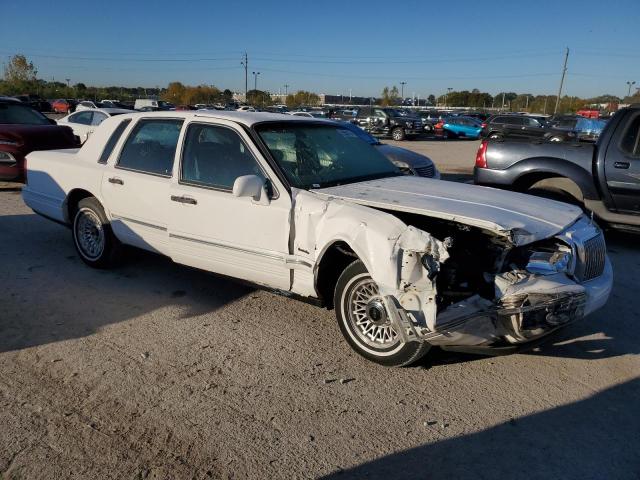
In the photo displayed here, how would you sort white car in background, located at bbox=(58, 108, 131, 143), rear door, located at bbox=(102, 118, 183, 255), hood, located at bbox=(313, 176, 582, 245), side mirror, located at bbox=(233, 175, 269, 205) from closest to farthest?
hood, located at bbox=(313, 176, 582, 245)
side mirror, located at bbox=(233, 175, 269, 205)
rear door, located at bbox=(102, 118, 183, 255)
white car in background, located at bbox=(58, 108, 131, 143)

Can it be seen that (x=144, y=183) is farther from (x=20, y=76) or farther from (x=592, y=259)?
Result: (x=20, y=76)

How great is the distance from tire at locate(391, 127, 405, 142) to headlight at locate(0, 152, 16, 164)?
22.9 meters

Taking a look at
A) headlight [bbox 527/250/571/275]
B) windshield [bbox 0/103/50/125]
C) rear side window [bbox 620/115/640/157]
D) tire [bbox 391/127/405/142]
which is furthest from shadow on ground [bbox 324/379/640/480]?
tire [bbox 391/127/405/142]

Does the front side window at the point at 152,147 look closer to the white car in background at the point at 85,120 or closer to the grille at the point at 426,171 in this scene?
the grille at the point at 426,171

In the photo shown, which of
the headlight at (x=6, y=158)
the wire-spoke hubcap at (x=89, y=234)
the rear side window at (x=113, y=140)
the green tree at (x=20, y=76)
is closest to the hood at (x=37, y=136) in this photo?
the headlight at (x=6, y=158)

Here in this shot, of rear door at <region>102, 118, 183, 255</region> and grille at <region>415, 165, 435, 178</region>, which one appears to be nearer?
rear door at <region>102, 118, 183, 255</region>

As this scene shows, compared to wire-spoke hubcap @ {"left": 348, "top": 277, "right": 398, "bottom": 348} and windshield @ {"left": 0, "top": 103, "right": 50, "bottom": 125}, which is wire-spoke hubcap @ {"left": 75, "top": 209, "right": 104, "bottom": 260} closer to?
wire-spoke hubcap @ {"left": 348, "top": 277, "right": 398, "bottom": 348}

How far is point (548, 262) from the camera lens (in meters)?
3.46

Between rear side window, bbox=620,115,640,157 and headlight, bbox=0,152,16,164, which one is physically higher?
rear side window, bbox=620,115,640,157

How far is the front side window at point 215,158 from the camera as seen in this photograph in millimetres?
4344

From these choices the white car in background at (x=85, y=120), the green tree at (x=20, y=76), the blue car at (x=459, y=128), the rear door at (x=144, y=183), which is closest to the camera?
the rear door at (x=144, y=183)

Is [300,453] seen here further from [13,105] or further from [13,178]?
[13,105]

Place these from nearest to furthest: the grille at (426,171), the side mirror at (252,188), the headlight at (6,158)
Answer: the side mirror at (252,188), the headlight at (6,158), the grille at (426,171)

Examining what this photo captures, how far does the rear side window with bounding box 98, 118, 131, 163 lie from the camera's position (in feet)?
17.6
